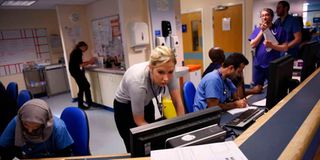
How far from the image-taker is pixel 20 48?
586cm

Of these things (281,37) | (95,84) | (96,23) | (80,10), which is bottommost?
(95,84)

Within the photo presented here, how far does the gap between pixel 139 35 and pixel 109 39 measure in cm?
126

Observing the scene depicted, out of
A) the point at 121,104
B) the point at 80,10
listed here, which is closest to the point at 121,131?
the point at 121,104

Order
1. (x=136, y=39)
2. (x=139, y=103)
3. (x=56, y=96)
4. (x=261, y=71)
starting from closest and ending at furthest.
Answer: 1. (x=139, y=103)
2. (x=261, y=71)
3. (x=136, y=39)
4. (x=56, y=96)

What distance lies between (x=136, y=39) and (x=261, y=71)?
1858 millimetres

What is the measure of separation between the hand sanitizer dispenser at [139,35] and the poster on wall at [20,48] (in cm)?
387

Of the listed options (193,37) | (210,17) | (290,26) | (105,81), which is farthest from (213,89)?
(193,37)

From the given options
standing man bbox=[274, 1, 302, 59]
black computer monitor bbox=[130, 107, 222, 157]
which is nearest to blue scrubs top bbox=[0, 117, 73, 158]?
black computer monitor bbox=[130, 107, 222, 157]

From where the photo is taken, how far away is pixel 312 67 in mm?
1918

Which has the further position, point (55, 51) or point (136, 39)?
point (55, 51)

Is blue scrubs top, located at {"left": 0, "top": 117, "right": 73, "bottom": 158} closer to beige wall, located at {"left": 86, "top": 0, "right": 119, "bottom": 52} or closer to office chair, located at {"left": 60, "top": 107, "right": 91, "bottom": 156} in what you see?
office chair, located at {"left": 60, "top": 107, "right": 91, "bottom": 156}

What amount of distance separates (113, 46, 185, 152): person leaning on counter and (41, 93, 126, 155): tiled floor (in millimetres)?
1177

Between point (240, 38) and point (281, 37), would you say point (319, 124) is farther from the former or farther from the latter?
point (240, 38)

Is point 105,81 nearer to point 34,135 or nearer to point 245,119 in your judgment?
point 34,135
